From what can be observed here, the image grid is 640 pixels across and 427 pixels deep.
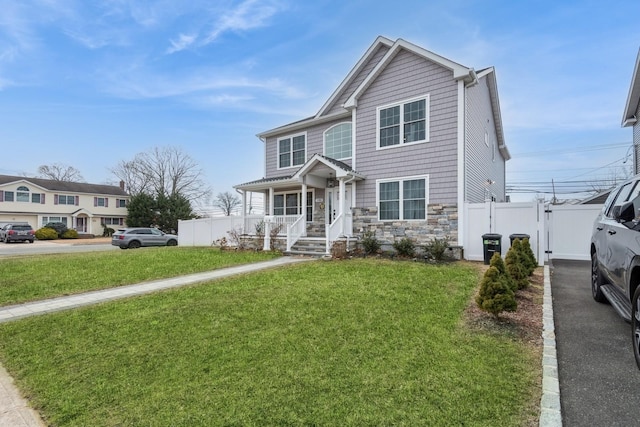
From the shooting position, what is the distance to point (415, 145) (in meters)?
12.7

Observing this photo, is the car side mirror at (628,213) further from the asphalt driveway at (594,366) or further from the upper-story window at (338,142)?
the upper-story window at (338,142)

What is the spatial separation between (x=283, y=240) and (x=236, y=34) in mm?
9492

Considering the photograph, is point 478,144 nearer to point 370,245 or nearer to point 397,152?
point 397,152

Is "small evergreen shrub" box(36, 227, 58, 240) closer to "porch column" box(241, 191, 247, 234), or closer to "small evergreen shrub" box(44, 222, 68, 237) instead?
"small evergreen shrub" box(44, 222, 68, 237)

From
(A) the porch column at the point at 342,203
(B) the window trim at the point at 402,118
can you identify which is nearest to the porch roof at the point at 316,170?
(A) the porch column at the point at 342,203

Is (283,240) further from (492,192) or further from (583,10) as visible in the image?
(583,10)

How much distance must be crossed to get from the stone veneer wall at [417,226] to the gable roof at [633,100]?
8.44 meters

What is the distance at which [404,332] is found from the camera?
432 cm

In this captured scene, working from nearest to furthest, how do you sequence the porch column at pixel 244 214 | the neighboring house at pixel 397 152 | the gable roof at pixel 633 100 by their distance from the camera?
1. the neighboring house at pixel 397 152
2. the gable roof at pixel 633 100
3. the porch column at pixel 244 214

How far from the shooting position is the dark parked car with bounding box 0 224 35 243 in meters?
30.1

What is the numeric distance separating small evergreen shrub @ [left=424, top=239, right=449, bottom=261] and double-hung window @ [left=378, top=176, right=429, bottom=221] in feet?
4.83

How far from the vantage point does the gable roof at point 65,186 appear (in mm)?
40312

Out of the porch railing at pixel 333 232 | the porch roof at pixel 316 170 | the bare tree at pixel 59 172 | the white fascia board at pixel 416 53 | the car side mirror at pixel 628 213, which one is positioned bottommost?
the porch railing at pixel 333 232

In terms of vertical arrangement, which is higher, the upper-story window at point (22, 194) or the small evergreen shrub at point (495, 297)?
the upper-story window at point (22, 194)
